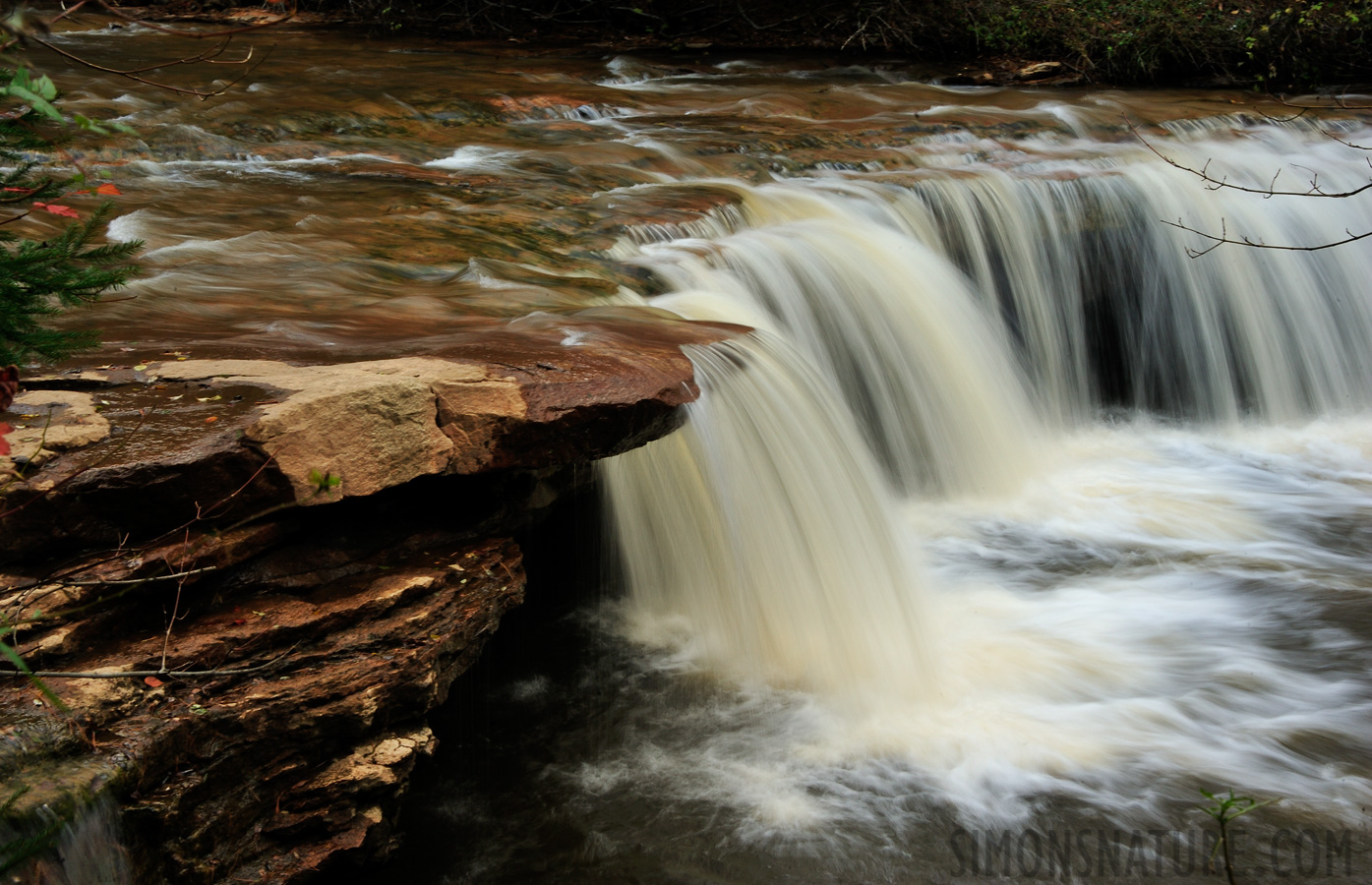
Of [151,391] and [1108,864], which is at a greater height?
[151,391]

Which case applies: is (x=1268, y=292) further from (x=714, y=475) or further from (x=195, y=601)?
(x=195, y=601)

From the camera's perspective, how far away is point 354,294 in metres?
4.73

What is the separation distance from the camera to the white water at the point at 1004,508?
3678mm

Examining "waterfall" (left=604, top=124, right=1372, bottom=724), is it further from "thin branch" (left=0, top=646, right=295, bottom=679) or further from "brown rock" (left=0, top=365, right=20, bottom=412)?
"brown rock" (left=0, top=365, right=20, bottom=412)

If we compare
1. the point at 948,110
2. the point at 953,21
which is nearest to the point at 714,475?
the point at 948,110

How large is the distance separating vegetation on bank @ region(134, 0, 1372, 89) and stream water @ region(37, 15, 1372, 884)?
1.65m

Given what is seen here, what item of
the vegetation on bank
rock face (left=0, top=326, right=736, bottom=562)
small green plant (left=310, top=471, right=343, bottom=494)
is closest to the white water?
rock face (left=0, top=326, right=736, bottom=562)

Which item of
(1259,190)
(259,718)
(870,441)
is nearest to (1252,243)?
(1259,190)

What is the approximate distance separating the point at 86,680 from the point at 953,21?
11682 mm

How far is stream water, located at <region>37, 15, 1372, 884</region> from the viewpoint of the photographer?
3455mm

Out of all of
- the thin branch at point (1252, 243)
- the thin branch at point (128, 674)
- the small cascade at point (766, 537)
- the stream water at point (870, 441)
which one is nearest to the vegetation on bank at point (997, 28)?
the stream water at point (870, 441)

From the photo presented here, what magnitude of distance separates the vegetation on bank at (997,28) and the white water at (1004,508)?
3.38 meters

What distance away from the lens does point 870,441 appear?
5.93 meters

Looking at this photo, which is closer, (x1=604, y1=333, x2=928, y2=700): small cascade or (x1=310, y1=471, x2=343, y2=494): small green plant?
(x1=310, y1=471, x2=343, y2=494): small green plant
